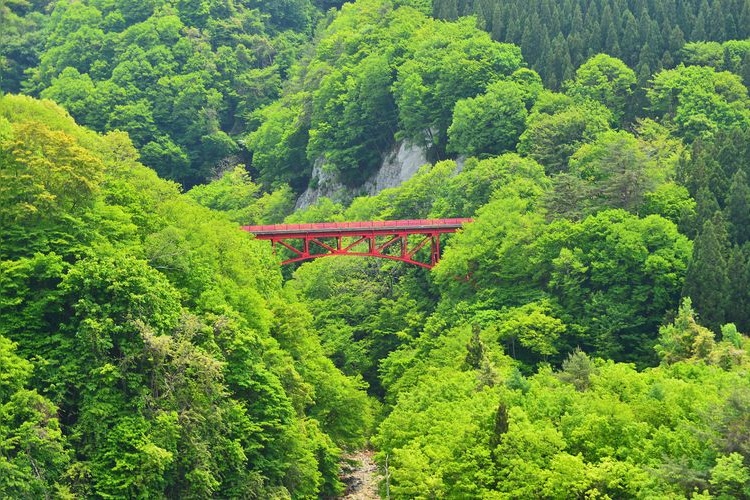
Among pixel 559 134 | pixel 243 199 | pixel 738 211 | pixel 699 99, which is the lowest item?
pixel 243 199

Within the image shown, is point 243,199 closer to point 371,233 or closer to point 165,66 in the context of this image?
point 165,66

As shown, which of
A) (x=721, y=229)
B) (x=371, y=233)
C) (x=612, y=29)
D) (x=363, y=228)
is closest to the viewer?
(x=721, y=229)

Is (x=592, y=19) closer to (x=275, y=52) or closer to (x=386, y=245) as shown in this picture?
(x=386, y=245)

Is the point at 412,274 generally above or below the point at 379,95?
below

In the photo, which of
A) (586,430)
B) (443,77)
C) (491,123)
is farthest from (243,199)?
(586,430)

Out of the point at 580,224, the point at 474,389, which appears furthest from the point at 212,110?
the point at 474,389

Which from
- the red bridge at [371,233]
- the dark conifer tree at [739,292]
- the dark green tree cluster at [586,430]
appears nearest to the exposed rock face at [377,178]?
the red bridge at [371,233]

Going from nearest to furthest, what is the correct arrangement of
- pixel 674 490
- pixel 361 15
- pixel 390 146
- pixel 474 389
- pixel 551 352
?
pixel 674 490 < pixel 474 389 < pixel 551 352 < pixel 390 146 < pixel 361 15
